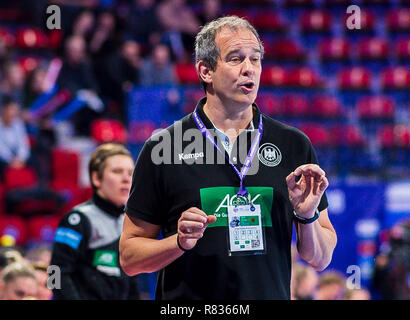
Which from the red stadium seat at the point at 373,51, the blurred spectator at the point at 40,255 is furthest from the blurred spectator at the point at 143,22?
the blurred spectator at the point at 40,255

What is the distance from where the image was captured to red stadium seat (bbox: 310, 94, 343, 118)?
12.4 metres

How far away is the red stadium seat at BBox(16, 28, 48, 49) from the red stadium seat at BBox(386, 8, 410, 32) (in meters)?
8.21

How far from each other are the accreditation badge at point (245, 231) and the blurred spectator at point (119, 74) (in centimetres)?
749

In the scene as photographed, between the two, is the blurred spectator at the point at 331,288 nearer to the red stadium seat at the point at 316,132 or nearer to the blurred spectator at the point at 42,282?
the blurred spectator at the point at 42,282

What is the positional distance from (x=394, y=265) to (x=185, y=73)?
5.70m

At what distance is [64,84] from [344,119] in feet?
18.3

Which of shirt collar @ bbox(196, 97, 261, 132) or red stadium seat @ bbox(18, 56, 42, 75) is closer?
shirt collar @ bbox(196, 97, 261, 132)

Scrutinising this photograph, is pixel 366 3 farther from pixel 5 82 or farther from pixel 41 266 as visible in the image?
pixel 41 266

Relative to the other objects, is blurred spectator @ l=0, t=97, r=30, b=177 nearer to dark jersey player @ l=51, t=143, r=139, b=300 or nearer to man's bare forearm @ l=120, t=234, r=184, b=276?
dark jersey player @ l=51, t=143, r=139, b=300

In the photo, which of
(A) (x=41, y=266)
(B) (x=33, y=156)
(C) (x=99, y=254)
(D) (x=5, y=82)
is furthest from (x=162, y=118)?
(C) (x=99, y=254)

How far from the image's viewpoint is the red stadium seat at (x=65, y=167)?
8516 mm

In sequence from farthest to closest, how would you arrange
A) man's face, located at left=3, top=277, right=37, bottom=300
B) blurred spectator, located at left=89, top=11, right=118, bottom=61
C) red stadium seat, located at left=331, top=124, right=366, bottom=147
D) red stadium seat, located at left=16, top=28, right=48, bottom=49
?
red stadium seat, located at left=16, top=28, right=48, bottom=49, blurred spectator, located at left=89, top=11, right=118, bottom=61, red stadium seat, located at left=331, top=124, right=366, bottom=147, man's face, located at left=3, top=277, right=37, bottom=300

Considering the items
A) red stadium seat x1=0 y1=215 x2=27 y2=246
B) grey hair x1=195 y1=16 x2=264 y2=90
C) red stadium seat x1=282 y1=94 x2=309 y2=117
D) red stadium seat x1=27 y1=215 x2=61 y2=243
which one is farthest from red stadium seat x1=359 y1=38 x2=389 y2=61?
grey hair x1=195 y1=16 x2=264 y2=90

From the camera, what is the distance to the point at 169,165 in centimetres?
257
